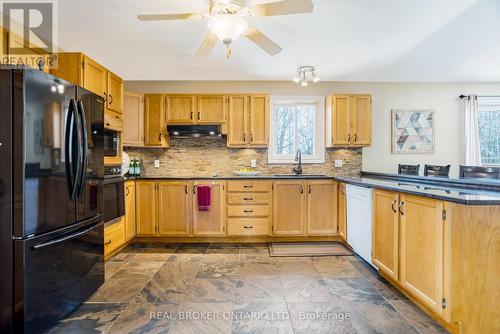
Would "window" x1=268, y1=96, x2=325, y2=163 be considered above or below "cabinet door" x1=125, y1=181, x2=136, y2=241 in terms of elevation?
above

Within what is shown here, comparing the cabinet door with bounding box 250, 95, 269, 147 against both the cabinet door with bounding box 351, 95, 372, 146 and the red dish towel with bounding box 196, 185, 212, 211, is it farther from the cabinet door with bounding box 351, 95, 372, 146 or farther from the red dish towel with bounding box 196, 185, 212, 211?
the cabinet door with bounding box 351, 95, 372, 146

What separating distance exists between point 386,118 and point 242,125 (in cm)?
243

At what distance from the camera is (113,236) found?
3.07m

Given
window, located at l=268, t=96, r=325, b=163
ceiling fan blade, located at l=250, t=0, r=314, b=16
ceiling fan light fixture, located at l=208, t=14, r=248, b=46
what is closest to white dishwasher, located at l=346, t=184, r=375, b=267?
window, located at l=268, t=96, r=325, b=163

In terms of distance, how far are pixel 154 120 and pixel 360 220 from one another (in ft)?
10.4

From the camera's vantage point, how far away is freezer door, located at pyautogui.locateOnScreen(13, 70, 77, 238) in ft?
5.06

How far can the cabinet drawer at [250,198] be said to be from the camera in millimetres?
3670

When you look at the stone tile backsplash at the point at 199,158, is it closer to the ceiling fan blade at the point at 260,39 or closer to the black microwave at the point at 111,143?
the black microwave at the point at 111,143

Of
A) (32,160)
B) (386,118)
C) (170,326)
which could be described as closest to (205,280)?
(170,326)

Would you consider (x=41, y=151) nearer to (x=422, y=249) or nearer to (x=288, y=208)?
(x=422, y=249)

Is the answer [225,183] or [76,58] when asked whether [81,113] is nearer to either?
[76,58]

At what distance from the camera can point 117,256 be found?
3.19 m

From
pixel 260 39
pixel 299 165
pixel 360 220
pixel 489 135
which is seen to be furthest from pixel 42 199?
pixel 489 135

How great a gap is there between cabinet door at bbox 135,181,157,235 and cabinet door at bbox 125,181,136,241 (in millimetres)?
80
